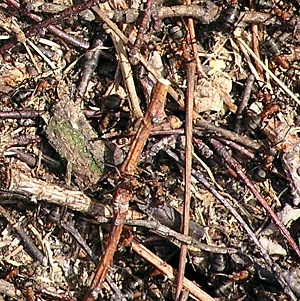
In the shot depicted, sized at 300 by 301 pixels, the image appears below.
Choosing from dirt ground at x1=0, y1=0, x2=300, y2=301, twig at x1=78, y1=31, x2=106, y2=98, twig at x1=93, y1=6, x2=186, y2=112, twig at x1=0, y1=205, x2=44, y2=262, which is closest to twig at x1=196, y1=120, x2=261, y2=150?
dirt ground at x1=0, y1=0, x2=300, y2=301

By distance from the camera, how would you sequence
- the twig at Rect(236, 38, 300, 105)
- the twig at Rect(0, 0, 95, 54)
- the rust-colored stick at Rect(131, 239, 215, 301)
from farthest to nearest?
1. the twig at Rect(236, 38, 300, 105)
2. the rust-colored stick at Rect(131, 239, 215, 301)
3. the twig at Rect(0, 0, 95, 54)

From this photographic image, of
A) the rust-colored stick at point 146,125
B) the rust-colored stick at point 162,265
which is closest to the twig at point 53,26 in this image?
the rust-colored stick at point 146,125

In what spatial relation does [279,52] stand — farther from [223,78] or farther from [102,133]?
[102,133]

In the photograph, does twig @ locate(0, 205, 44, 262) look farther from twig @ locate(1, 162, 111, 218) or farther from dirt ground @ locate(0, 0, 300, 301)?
twig @ locate(1, 162, 111, 218)

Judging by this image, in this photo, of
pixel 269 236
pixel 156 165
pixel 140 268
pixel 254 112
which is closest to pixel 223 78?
pixel 254 112

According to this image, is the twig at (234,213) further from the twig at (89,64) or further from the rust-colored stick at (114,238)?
the twig at (89,64)

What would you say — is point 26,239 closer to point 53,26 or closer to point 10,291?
point 10,291
